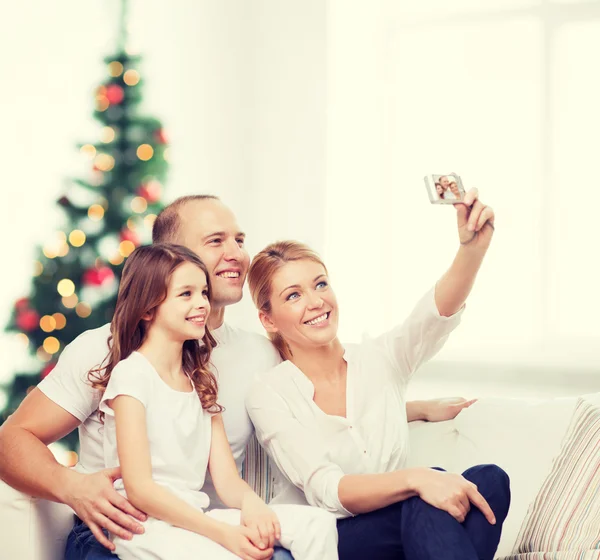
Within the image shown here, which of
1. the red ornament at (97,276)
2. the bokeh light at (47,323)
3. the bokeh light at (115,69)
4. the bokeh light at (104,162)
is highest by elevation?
the bokeh light at (115,69)

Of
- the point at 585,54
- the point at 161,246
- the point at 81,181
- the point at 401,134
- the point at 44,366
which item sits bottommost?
the point at 44,366

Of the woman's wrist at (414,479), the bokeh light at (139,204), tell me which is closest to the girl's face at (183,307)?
the woman's wrist at (414,479)

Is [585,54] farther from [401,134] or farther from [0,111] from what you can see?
[0,111]

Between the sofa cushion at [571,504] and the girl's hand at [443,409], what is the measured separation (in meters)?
0.36

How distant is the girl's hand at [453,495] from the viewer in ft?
5.16

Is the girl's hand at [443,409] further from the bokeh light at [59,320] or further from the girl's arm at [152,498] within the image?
the bokeh light at [59,320]

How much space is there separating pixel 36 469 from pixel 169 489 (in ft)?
1.06

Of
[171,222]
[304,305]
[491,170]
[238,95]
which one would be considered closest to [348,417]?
[304,305]

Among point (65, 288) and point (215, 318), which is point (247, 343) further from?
point (65, 288)

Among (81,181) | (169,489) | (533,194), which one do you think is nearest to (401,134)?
(533,194)

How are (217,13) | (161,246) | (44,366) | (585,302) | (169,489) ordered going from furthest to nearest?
(217,13), (585,302), (44,366), (161,246), (169,489)

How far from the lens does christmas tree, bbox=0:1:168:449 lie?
320 cm

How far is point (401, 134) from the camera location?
13.8 ft

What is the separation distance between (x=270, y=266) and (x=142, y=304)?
446 mm
